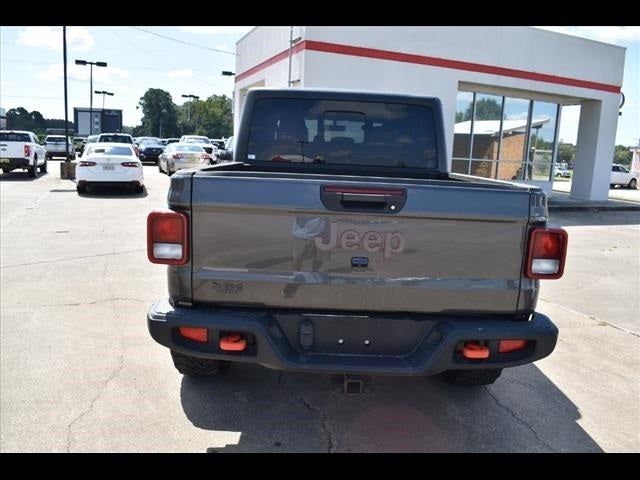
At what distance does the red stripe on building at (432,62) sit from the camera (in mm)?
14805

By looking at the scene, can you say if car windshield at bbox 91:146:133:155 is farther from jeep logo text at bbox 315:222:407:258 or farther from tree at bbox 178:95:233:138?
tree at bbox 178:95:233:138

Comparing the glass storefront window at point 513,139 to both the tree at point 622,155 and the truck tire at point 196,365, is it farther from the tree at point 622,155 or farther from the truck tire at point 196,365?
the tree at point 622,155

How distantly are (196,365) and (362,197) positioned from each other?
5.93 ft

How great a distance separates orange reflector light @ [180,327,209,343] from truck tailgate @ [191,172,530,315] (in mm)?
155

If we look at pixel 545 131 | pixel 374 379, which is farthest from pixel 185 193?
pixel 545 131

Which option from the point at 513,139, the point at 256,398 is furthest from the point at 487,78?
the point at 256,398

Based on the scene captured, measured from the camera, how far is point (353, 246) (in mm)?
2721

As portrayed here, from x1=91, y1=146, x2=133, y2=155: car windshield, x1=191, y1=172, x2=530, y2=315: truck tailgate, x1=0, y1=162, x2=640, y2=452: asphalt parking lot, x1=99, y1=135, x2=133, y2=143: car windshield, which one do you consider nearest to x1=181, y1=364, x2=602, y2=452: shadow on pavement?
x1=0, y1=162, x2=640, y2=452: asphalt parking lot

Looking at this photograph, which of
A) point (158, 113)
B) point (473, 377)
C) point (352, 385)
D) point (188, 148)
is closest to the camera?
point (352, 385)

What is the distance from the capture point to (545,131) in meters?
20.0

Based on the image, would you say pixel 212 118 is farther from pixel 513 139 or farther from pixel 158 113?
pixel 513 139

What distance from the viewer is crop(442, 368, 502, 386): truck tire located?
3.76 m

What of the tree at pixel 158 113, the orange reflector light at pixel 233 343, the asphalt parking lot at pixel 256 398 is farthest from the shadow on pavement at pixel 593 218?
the tree at pixel 158 113
